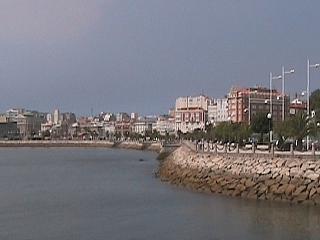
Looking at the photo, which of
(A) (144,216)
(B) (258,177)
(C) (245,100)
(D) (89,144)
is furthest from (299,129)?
(D) (89,144)

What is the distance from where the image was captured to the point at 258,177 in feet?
117

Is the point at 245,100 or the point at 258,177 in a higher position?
the point at 245,100

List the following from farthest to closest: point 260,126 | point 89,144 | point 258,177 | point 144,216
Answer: point 89,144
point 260,126
point 258,177
point 144,216

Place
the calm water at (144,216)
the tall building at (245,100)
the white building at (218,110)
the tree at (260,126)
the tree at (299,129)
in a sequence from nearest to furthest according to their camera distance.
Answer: the calm water at (144,216), the tree at (299,129), the tree at (260,126), the tall building at (245,100), the white building at (218,110)

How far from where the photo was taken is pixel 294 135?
149 feet

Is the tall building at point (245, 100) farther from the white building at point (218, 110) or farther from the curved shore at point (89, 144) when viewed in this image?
the curved shore at point (89, 144)

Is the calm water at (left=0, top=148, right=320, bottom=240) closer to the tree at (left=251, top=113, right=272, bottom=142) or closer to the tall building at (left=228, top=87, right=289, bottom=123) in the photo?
the tree at (left=251, top=113, right=272, bottom=142)

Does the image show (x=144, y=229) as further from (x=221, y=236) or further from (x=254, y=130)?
(x=254, y=130)

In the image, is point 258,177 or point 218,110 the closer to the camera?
point 258,177

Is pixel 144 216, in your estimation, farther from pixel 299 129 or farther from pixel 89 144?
pixel 89 144

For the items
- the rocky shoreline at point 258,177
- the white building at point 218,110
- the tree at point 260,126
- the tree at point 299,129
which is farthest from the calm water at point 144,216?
the white building at point 218,110

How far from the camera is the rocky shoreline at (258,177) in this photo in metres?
31.8

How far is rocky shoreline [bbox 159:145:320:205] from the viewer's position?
3177 centimetres

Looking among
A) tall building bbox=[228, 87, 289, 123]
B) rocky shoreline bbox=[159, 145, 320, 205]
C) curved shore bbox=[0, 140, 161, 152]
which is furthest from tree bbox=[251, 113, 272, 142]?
curved shore bbox=[0, 140, 161, 152]
